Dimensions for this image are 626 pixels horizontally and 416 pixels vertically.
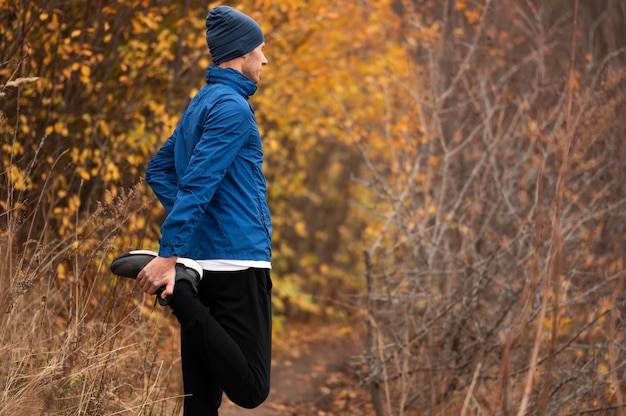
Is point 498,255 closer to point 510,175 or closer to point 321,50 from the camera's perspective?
point 510,175

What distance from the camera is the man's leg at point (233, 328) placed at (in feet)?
9.27

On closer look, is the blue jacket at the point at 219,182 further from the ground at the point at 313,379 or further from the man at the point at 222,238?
the ground at the point at 313,379

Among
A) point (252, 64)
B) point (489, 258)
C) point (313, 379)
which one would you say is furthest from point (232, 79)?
point (313, 379)

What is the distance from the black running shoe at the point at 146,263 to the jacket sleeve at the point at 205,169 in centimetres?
8

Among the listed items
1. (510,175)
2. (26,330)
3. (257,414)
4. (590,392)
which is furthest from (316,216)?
(26,330)

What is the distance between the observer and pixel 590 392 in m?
4.56

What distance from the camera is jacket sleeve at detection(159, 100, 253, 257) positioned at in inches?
107

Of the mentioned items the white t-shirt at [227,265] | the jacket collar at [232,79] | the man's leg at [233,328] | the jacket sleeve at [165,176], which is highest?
the jacket collar at [232,79]

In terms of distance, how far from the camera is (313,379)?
7102mm

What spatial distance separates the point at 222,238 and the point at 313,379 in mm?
4486

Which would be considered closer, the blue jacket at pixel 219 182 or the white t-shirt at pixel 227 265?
the blue jacket at pixel 219 182

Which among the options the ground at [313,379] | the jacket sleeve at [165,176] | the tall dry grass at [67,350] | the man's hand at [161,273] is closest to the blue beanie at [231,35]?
the jacket sleeve at [165,176]

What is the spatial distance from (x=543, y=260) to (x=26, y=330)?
11.1 feet

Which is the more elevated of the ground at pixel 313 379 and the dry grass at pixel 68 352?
the dry grass at pixel 68 352
